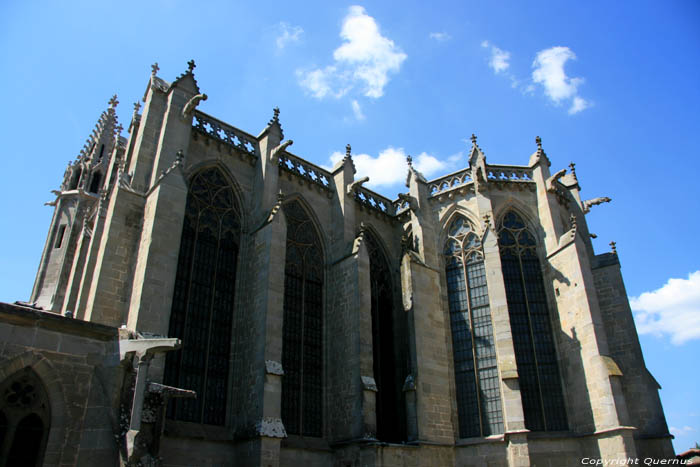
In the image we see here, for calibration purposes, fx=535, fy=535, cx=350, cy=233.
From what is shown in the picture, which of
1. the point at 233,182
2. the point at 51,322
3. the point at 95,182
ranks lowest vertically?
the point at 51,322

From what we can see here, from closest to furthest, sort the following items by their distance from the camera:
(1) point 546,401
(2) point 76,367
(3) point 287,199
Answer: (2) point 76,367 < (1) point 546,401 < (3) point 287,199

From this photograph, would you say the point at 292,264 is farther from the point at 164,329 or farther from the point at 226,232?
the point at 164,329

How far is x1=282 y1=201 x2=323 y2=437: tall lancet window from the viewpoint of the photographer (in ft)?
52.0

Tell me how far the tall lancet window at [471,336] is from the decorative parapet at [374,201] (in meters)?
2.95

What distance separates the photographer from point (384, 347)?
19.4 metres

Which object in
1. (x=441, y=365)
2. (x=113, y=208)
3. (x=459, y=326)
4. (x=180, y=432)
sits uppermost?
(x=113, y=208)

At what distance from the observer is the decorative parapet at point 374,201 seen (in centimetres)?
2127

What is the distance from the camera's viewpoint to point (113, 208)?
1408 centimetres

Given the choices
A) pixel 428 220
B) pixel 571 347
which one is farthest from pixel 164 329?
pixel 571 347

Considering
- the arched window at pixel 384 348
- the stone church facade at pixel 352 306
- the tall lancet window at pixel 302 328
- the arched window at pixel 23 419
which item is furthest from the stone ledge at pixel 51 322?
the arched window at pixel 384 348

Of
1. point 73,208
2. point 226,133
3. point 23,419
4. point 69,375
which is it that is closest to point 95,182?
point 73,208

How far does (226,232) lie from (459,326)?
28.3ft

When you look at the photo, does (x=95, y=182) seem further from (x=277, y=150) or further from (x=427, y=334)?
(x=427, y=334)

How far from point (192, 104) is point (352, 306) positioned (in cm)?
788
